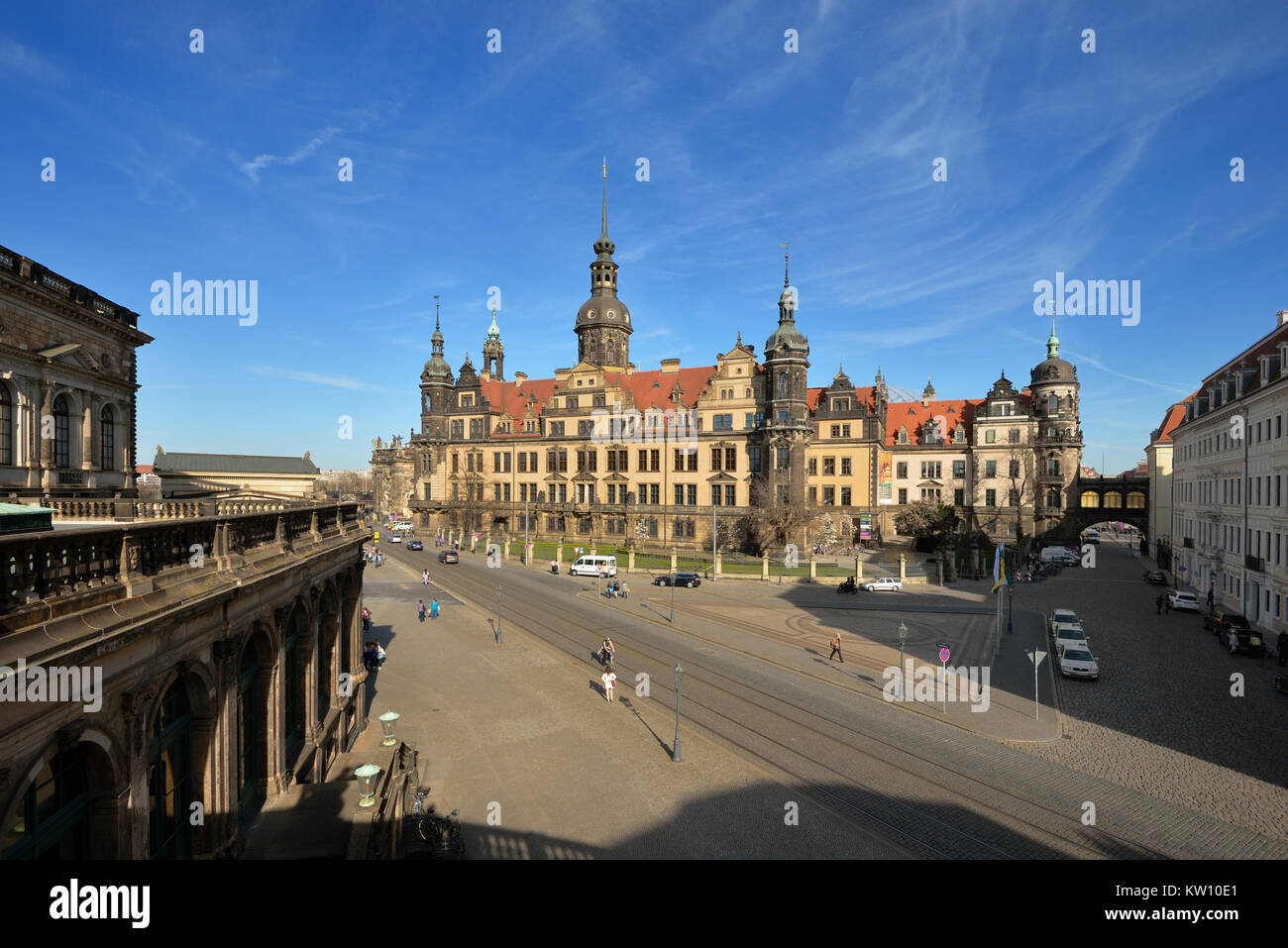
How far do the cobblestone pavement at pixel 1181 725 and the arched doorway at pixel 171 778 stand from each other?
20.7 m

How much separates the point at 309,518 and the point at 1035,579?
5561cm

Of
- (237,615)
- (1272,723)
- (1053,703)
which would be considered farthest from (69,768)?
(1272,723)

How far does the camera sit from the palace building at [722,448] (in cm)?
6266

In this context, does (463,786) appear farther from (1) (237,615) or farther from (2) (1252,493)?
(2) (1252,493)

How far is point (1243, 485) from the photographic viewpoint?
3625 cm

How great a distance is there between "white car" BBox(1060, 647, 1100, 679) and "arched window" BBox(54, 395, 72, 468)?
3833 centimetres

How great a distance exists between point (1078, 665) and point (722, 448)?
4128 cm

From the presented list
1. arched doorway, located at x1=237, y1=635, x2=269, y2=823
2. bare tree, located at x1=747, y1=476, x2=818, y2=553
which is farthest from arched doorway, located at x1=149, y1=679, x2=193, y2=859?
bare tree, located at x1=747, y1=476, x2=818, y2=553

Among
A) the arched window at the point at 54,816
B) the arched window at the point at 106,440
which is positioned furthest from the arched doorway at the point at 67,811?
the arched window at the point at 106,440

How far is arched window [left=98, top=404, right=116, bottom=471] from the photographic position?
23.5m

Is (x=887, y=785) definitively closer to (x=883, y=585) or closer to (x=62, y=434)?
(x=62, y=434)

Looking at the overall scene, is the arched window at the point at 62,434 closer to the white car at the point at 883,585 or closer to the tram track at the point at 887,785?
the tram track at the point at 887,785

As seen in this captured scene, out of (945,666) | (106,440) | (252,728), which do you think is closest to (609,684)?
(252,728)

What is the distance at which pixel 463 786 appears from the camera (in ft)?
54.5
